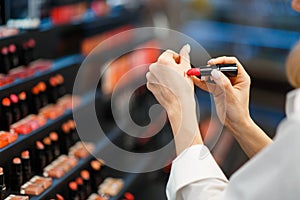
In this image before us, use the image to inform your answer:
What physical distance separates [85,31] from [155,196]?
0.63 metres

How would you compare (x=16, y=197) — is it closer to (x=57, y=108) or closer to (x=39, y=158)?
(x=39, y=158)

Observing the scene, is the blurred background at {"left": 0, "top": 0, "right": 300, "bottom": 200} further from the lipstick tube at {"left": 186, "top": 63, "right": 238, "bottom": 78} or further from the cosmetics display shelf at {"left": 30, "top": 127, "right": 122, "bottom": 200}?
the lipstick tube at {"left": 186, "top": 63, "right": 238, "bottom": 78}

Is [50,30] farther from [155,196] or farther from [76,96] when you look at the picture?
[155,196]

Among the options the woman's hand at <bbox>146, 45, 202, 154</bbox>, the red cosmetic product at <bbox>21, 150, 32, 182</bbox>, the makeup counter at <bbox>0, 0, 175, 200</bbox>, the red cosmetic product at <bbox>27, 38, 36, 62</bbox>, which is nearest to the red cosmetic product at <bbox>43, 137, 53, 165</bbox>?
the makeup counter at <bbox>0, 0, 175, 200</bbox>

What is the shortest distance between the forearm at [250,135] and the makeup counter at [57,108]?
14.2 inches

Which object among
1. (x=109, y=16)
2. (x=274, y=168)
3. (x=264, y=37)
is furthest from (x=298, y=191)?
(x=264, y=37)

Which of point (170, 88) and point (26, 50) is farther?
point (26, 50)

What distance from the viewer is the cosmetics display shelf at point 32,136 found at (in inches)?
41.7

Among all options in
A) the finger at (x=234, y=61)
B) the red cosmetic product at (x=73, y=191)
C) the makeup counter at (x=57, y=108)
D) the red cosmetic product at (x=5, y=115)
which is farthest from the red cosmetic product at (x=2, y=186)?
the finger at (x=234, y=61)

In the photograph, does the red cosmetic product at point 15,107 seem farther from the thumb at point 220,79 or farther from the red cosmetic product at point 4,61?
the thumb at point 220,79

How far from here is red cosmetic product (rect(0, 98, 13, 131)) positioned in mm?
1101

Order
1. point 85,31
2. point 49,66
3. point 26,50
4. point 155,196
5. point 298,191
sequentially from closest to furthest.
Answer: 1. point 298,191
2. point 26,50
3. point 49,66
4. point 85,31
5. point 155,196

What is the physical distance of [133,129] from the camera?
1674 millimetres

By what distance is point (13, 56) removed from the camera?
1.19m
